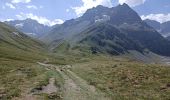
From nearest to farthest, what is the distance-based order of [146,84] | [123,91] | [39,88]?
[123,91] → [39,88] → [146,84]

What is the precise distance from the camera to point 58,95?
33.9 metres

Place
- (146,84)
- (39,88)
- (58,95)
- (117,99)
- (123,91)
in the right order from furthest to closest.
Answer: (146,84) → (39,88) → (123,91) → (58,95) → (117,99)

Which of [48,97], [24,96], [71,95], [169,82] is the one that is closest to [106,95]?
[71,95]

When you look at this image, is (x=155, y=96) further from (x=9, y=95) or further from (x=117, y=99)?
(x=9, y=95)

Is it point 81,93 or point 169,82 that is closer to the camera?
point 81,93

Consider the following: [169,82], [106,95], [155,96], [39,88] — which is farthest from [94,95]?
[169,82]

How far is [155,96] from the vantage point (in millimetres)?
33594

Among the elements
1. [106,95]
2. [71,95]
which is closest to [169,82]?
[106,95]

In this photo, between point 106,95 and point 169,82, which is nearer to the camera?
point 106,95

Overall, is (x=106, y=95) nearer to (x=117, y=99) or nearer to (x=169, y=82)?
(x=117, y=99)

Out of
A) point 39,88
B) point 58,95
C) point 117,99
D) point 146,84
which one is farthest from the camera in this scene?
point 146,84

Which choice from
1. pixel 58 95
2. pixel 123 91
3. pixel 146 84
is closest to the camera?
pixel 58 95

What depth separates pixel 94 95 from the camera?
113ft

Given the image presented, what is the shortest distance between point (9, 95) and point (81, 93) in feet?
27.2
